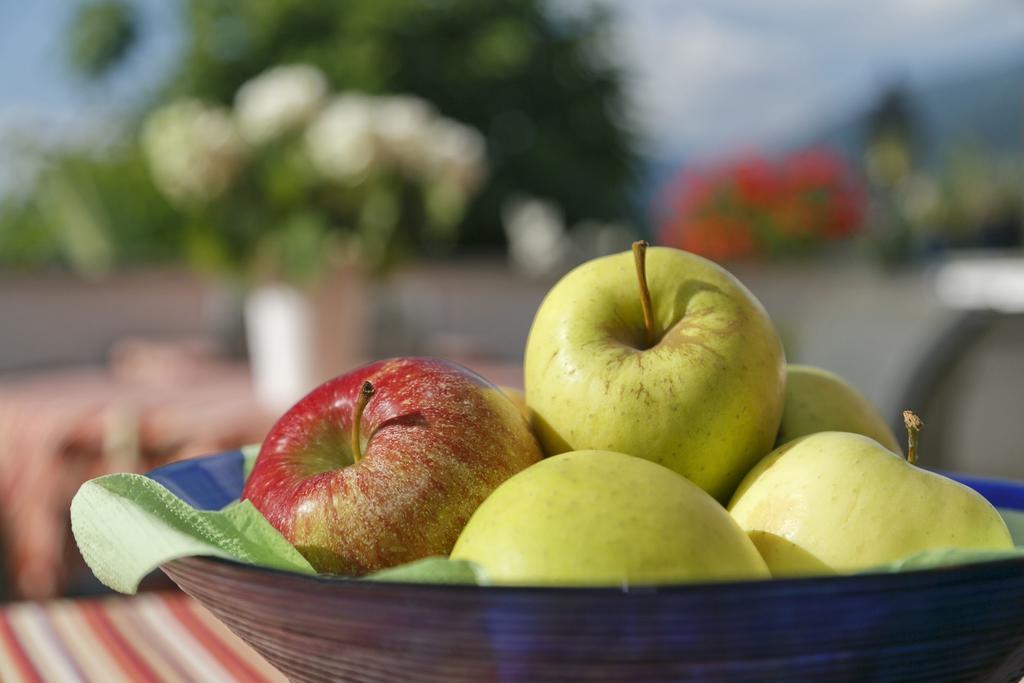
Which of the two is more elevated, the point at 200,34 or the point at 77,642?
the point at 200,34

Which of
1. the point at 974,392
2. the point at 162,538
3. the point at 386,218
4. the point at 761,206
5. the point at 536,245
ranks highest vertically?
the point at 162,538

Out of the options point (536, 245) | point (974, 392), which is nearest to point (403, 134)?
point (974, 392)

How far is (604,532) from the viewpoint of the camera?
38cm

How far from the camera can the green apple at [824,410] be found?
0.60 m

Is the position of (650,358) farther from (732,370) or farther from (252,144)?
(252,144)

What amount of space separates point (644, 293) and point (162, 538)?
295 millimetres

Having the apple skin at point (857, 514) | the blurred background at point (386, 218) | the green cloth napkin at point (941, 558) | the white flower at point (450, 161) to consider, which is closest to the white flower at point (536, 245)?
the blurred background at point (386, 218)

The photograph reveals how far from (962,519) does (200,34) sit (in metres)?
9.49

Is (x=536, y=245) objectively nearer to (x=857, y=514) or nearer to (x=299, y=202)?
(x=299, y=202)

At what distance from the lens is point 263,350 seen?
74.2 inches

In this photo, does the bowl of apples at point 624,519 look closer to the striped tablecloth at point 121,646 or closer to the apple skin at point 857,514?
the apple skin at point 857,514

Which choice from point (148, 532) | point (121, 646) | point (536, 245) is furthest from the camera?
point (536, 245)

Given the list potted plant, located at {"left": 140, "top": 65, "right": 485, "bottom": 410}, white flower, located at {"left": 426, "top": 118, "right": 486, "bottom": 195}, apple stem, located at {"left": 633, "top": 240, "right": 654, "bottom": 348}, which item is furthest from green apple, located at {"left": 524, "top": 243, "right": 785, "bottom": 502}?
white flower, located at {"left": 426, "top": 118, "right": 486, "bottom": 195}

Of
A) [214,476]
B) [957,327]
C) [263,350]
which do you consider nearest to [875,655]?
[214,476]
